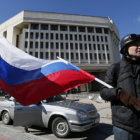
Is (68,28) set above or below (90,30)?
below

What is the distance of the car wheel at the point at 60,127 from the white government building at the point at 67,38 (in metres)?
33.4

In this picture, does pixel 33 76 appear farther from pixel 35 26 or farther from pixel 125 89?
pixel 35 26

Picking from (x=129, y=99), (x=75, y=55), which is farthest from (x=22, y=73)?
(x=75, y=55)

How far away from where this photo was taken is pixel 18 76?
126 inches

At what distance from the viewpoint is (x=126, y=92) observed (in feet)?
4.42

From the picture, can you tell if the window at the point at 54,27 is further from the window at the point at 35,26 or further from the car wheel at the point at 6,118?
the car wheel at the point at 6,118

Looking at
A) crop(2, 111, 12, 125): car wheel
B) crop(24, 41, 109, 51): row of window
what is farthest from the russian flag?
crop(24, 41, 109, 51): row of window

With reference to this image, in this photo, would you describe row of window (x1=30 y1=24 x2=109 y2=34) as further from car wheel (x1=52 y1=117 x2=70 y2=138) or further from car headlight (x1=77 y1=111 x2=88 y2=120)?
car headlight (x1=77 y1=111 x2=88 y2=120)

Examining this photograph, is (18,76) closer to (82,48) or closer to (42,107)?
(42,107)

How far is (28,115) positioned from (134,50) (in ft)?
14.0

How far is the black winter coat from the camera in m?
1.33

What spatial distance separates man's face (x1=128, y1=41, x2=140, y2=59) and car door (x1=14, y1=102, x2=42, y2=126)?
4.09 metres

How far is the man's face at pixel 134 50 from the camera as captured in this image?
58.6 inches

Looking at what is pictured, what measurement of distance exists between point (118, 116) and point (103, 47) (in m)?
43.5
